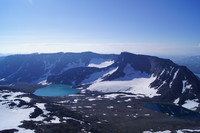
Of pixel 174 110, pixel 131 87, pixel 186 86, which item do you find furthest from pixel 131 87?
pixel 174 110

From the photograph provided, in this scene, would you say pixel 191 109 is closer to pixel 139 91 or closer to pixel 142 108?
pixel 142 108

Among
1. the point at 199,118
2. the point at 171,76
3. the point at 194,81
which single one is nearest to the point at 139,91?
the point at 171,76

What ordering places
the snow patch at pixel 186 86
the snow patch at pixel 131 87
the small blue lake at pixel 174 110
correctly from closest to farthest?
the small blue lake at pixel 174 110 < the snow patch at pixel 186 86 < the snow patch at pixel 131 87

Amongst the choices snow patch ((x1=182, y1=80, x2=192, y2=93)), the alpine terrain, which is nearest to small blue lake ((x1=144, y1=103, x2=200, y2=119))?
the alpine terrain

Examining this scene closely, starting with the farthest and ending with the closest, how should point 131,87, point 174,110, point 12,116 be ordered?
1. point 131,87
2. point 174,110
3. point 12,116

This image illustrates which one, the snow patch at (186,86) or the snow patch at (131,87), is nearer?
the snow patch at (186,86)

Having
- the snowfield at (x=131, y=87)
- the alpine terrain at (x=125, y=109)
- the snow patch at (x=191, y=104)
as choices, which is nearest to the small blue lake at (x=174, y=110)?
the alpine terrain at (x=125, y=109)

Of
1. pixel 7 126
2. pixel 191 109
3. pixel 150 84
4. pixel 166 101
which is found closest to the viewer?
pixel 7 126

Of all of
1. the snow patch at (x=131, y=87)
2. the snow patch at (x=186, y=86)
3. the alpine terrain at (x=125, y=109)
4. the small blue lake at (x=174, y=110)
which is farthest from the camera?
Result: the snow patch at (x=131, y=87)

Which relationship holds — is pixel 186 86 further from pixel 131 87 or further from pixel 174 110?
pixel 131 87

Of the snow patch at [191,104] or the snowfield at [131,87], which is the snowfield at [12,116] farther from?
the snowfield at [131,87]

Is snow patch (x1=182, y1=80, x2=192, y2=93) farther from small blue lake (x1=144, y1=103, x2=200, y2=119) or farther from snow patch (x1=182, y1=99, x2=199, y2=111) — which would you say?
small blue lake (x1=144, y1=103, x2=200, y2=119)
